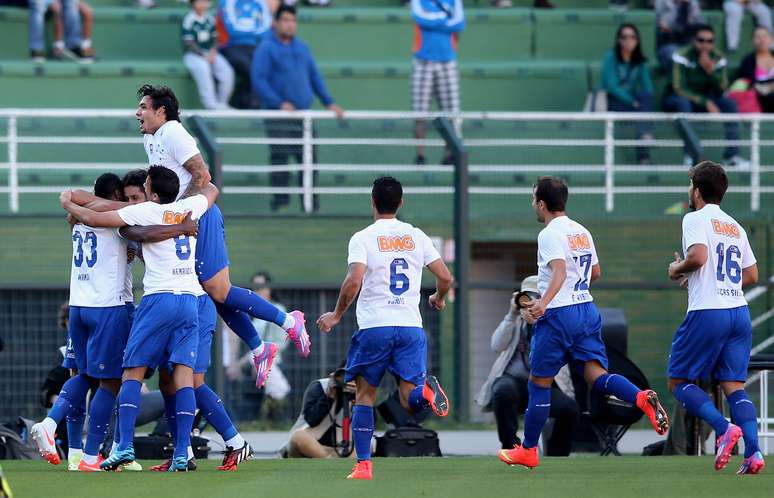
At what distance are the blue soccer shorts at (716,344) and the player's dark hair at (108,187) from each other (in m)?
3.69

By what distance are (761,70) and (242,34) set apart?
6095mm

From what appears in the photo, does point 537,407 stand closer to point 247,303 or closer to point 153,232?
point 247,303

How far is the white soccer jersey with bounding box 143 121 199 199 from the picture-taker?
396 inches

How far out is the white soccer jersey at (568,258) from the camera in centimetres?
1019

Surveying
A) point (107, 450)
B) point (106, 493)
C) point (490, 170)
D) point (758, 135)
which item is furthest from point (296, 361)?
point (106, 493)

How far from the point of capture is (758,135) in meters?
17.4

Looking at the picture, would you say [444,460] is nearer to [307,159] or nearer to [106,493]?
[106,493]

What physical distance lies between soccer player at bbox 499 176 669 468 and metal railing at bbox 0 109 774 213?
215 inches

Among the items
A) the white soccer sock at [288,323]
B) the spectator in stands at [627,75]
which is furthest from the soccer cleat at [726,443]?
the spectator in stands at [627,75]

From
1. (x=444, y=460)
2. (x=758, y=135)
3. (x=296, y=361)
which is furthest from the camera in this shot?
(x=758, y=135)

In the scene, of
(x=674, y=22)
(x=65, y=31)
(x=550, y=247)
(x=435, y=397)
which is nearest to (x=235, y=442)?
(x=435, y=397)

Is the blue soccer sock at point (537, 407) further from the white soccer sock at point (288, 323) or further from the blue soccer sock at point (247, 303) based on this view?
the blue soccer sock at point (247, 303)

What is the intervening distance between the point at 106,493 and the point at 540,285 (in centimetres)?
314

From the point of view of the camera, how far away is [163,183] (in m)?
9.79
